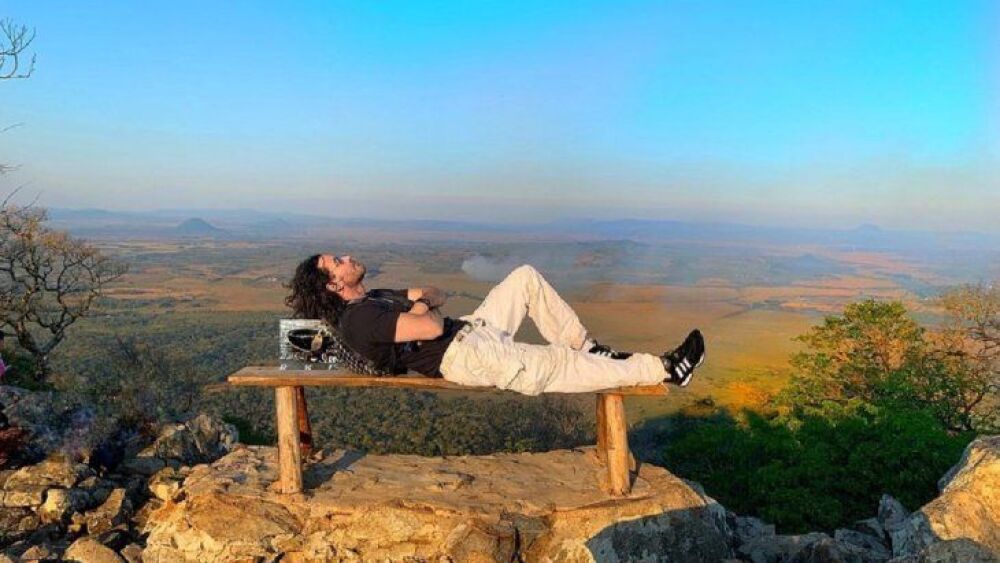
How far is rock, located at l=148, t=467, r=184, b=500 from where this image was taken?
665 centimetres

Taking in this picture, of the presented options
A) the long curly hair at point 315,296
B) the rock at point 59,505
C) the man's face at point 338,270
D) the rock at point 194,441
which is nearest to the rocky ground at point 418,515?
the rock at point 59,505

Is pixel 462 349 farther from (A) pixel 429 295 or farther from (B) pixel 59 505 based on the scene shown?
(B) pixel 59 505

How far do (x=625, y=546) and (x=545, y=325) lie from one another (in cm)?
188

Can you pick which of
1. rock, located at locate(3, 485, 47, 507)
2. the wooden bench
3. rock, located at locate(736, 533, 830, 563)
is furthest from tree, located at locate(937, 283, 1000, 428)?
rock, located at locate(3, 485, 47, 507)

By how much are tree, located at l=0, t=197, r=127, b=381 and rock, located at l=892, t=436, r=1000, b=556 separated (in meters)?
12.4

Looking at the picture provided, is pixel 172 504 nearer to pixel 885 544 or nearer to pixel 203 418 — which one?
pixel 203 418

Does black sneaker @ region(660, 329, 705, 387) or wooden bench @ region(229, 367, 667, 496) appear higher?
black sneaker @ region(660, 329, 705, 387)

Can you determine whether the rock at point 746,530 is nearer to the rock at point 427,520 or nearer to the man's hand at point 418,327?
the rock at point 427,520

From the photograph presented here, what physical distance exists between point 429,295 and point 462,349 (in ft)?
3.27

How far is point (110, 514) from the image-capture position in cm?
637

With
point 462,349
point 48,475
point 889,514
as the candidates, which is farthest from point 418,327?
point 889,514

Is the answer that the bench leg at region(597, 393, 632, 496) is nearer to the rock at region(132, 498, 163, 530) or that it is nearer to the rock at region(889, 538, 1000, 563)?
the rock at region(889, 538, 1000, 563)

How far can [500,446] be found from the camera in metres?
25.6

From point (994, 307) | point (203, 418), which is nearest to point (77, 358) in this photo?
point (203, 418)
